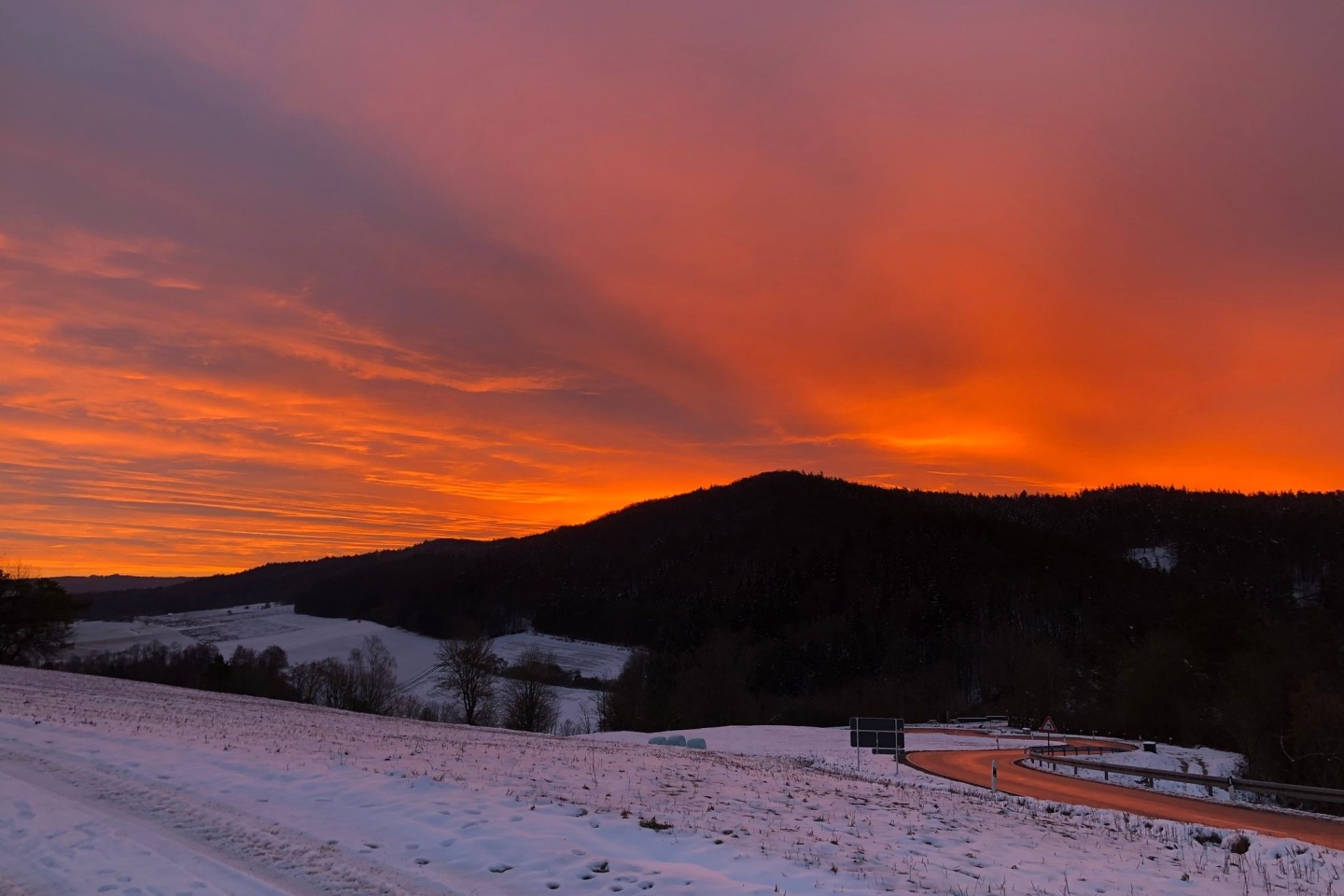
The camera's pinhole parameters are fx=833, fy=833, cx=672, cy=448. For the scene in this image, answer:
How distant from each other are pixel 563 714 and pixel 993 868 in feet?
355

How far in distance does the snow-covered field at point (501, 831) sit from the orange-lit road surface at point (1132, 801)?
3.64m

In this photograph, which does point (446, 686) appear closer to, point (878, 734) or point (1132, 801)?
point (878, 734)

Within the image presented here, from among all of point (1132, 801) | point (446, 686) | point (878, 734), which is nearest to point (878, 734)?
point (878, 734)

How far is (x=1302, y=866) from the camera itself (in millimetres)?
15695

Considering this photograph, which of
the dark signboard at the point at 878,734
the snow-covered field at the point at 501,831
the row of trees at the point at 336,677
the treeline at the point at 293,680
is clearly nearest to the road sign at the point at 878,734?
the dark signboard at the point at 878,734

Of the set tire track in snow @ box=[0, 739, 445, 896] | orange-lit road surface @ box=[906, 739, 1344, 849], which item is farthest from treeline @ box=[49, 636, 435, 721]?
tire track in snow @ box=[0, 739, 445, 896]

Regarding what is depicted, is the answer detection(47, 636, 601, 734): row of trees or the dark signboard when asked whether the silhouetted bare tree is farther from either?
the dark signboard

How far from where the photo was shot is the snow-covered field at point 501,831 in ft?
36.3

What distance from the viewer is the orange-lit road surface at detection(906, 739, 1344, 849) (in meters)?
22.4

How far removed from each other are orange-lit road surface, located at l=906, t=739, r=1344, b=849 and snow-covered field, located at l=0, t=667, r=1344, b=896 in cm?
364

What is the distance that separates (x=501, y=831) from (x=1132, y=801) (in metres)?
25.0

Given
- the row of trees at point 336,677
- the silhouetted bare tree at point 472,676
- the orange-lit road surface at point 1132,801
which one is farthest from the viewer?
the silhouetted bare tree at point 472,676

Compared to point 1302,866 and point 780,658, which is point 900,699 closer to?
point 780,658

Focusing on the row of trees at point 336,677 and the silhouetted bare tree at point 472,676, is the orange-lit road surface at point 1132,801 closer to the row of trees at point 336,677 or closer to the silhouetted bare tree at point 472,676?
the row of trees at point 336,677
